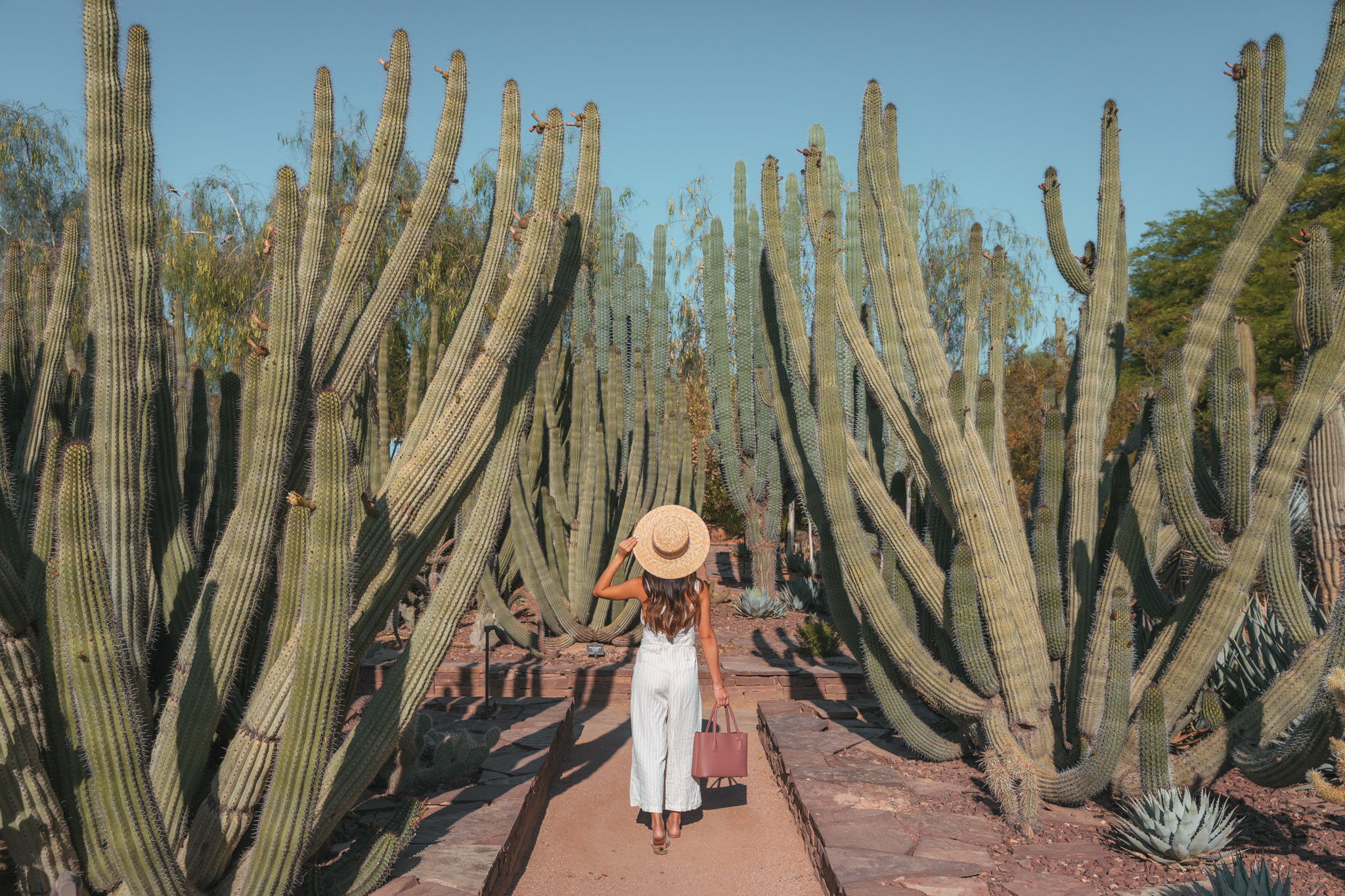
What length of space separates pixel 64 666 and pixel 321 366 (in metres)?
1.27

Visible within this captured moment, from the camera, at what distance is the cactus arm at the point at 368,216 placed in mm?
3176

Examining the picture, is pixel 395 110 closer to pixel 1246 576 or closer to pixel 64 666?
pixel 64 666

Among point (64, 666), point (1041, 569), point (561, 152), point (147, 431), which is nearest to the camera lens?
point (64, 666)

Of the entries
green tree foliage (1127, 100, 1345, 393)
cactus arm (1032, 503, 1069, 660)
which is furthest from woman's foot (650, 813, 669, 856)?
green tree foliage (1127, 100, 1345, 393)

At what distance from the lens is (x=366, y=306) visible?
3418mm

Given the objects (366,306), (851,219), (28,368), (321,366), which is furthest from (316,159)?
(851,219)

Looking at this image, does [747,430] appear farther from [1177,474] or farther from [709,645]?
[1177,474]

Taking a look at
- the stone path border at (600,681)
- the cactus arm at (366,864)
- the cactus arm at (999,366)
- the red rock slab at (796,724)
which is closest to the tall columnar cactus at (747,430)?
the stone path border at (600,681)

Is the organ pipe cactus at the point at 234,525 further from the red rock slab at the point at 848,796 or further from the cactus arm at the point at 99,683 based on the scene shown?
the red rock slab at the point at 848,796

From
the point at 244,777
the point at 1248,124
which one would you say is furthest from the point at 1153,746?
the point at 244,777

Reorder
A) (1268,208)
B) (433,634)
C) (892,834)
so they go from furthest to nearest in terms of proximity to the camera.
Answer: (1268,208)
(892,834)
(433,634)

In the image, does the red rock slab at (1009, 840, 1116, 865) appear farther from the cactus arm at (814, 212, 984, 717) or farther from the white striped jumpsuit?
the white striped jumpsuit

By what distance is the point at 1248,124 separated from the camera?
416cm

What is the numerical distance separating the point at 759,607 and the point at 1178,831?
6252mm
